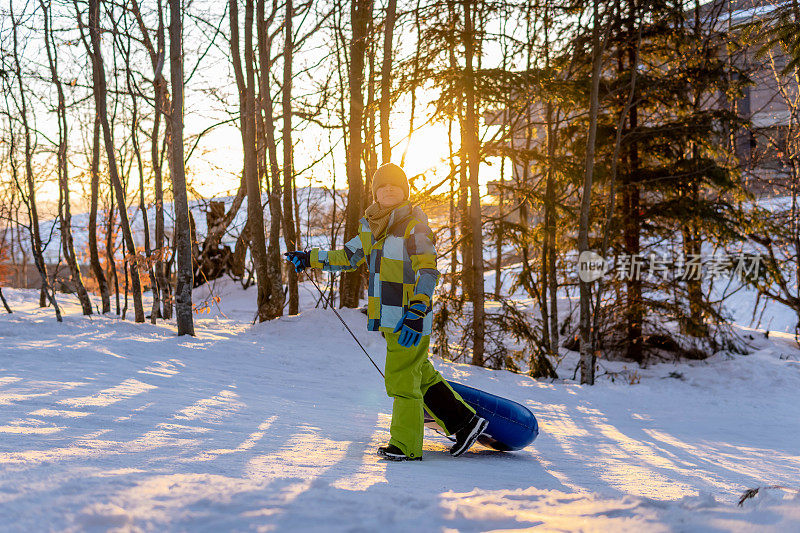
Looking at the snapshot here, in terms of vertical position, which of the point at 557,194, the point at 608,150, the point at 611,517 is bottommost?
the point at 611,517

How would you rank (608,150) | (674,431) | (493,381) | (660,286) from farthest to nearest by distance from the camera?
(608,150), (660,286), (493,381), (674,431)

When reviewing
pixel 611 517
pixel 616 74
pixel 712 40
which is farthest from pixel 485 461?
pixel 712 40

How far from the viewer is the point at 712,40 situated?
11789mm

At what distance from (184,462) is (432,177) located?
24.7 feet

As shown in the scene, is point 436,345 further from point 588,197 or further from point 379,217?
point 379,217

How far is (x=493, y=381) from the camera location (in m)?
8.38

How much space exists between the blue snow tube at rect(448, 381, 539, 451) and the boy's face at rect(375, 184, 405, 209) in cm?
130

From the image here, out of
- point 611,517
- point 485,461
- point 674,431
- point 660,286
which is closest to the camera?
point 611,517

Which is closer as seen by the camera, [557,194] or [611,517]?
[611,517]

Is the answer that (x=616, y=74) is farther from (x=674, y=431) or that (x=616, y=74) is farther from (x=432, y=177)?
(x=674, y=431)

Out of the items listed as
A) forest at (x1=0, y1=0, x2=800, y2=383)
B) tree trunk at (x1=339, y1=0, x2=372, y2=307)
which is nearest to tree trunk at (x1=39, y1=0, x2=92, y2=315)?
forest at (x1=0, y1=0, x2=800, y2=383)

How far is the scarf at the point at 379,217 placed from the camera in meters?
3.84

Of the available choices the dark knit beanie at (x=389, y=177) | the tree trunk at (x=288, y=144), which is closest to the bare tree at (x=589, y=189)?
the tree trunk at (x=288, y=144)

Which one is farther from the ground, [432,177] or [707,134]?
[707,134]
